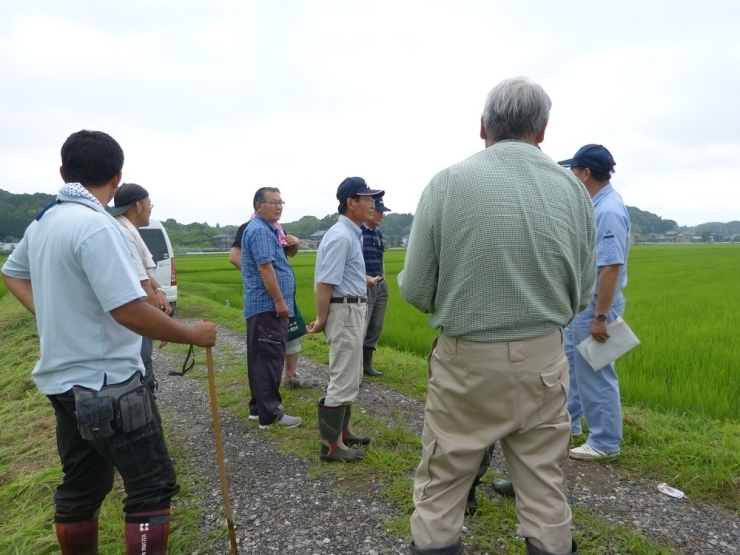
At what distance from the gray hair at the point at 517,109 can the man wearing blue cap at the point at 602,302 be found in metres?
1.34

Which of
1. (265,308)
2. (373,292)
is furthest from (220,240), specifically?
(265,308)

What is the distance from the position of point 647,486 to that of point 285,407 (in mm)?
2629

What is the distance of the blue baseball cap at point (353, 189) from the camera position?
10.6 ft

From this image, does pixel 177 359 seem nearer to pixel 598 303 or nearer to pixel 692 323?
pixel 598 303

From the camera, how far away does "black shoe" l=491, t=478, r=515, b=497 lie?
265cm

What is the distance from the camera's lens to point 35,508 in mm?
2689

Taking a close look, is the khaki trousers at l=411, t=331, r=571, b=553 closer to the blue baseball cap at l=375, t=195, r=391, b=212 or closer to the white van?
the blue baseball cap at l=375, t=195, r=391, b=212

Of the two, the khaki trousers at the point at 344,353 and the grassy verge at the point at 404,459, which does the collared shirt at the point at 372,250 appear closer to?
the grassy verge at the point at 404,459

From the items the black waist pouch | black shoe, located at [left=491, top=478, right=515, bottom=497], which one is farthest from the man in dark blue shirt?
the black waist pouch

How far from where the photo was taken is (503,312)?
160 cm

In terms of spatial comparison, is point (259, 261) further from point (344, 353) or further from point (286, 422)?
point (286, 422)

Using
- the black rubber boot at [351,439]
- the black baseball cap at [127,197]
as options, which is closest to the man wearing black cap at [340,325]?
the black rubber boot at [351,439]

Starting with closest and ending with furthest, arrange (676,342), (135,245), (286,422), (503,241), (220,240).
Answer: (503,241)
(135,245)
(286,422)
(676,342)
(220,240)

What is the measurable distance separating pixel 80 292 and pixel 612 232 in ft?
8.49
